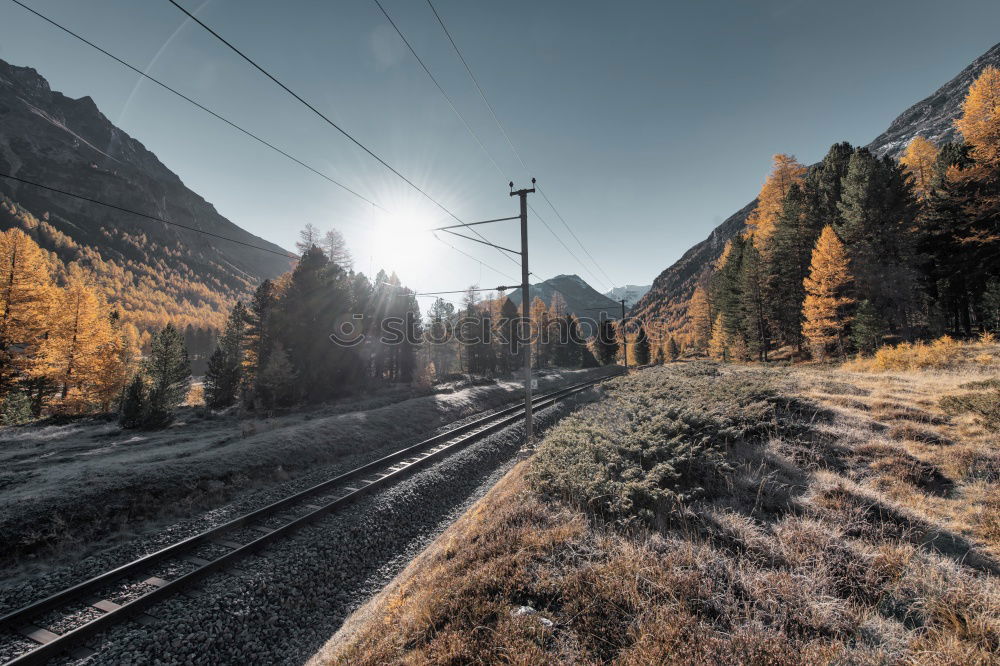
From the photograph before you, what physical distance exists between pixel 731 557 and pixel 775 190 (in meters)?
49.8

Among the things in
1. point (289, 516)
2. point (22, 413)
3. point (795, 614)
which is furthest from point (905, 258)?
point (22, 413)

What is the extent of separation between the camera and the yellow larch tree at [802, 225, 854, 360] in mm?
28781

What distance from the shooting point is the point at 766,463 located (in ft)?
24.7

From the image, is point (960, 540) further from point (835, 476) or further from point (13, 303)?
point (13, 303)

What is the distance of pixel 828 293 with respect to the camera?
97.4ft

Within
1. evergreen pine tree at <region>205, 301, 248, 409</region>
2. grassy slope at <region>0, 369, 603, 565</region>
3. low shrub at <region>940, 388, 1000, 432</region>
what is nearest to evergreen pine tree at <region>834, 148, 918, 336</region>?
low shrub at <region>940, 388, 1000, 432</region>

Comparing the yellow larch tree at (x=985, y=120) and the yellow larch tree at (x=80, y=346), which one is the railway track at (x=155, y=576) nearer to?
A: the yellow larch tree at (x=80, y=346)

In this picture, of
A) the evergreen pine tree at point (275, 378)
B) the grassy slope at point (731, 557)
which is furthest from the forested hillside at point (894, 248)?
the evergreen pine tree at point (275, 378)

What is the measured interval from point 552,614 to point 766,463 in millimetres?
5888

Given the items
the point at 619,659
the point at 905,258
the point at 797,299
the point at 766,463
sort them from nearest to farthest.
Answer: the point at 619,659 < the point at 766,463 < the point at 905,258 < the point at 797,299

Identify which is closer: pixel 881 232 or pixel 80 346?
pixel 881 232

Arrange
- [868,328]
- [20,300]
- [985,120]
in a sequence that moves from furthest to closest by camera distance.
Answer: [868,328] → [985,120] → [20,300]

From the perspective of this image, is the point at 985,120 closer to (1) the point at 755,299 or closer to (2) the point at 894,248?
(2) the point at 894,248

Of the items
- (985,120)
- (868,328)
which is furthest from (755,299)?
(985,120)
